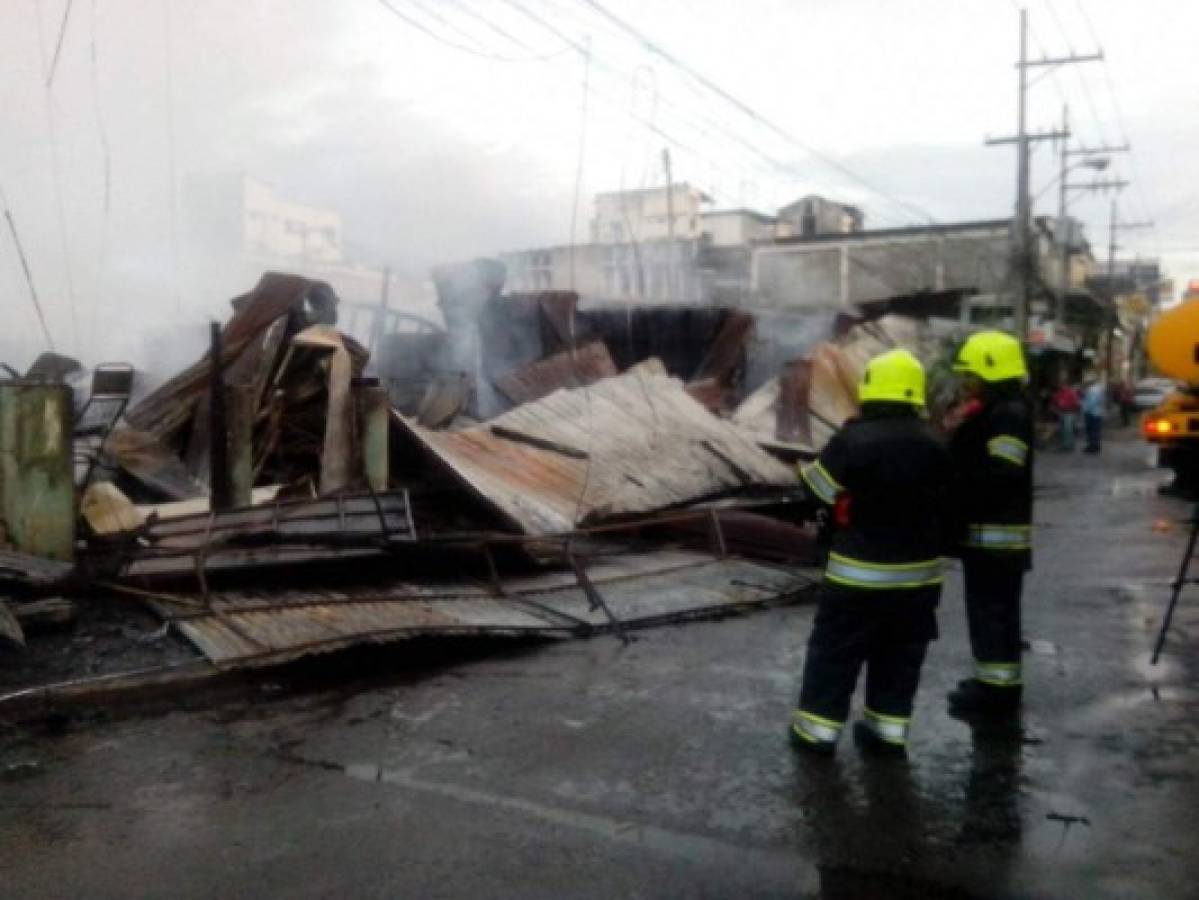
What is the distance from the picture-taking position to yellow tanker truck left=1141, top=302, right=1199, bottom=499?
6.00m

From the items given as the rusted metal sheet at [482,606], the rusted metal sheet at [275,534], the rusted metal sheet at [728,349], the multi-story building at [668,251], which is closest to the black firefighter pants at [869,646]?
the rusted metal sheet at [482,606]

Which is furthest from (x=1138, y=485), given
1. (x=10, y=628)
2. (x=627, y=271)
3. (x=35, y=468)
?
(x=627, y=271)

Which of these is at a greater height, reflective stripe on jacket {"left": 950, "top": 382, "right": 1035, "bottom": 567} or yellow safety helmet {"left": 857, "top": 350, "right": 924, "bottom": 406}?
yellow safety helmet {"left": 857, "top": 350, "right": 924, "bottom": 406}

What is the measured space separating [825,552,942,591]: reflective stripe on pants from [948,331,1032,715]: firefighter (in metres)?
0.87

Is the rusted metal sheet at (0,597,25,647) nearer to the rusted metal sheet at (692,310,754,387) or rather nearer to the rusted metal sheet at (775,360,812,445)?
the rusted metal sheet at (775,360,812,445)

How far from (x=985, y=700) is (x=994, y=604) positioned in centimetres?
48

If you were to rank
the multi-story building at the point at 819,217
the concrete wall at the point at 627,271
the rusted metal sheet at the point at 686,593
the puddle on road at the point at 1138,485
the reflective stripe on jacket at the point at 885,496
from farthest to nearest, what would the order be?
the multi-story building at the point at 819,217
the concrete wall at the point at 627,271
the puddle on road at the point at 1138,485
the rusted metal sheet at the point at 686,593
the reflective stripe on jacket at the point at 885,496

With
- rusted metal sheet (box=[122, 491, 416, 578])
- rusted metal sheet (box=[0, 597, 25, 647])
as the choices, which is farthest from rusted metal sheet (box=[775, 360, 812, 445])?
rusted metal sheet (box=[0, 597, 25, 647])

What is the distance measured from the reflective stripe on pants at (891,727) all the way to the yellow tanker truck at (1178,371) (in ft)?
9.32

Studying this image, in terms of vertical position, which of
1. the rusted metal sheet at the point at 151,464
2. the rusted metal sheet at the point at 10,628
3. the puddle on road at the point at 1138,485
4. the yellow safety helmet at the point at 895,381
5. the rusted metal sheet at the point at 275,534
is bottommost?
the puddle on road at the point at 1138,485

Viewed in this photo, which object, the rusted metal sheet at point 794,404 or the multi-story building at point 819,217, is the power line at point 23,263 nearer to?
the rusted metal sheet at point 794,404

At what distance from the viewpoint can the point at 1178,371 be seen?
6082 mm

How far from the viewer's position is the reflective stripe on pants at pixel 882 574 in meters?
4.45

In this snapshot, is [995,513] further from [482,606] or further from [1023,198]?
[1023,198]
